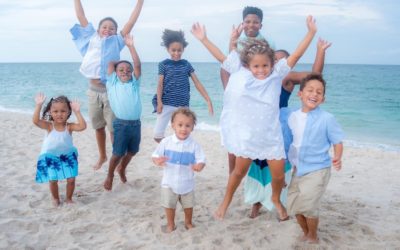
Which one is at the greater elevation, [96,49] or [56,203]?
[96,49]

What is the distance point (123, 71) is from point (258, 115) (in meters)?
2.16

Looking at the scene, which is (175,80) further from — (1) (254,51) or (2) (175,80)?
(1) (254,51)

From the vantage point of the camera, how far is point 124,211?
5168 mm

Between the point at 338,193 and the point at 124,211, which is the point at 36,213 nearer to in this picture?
the point at 124,211

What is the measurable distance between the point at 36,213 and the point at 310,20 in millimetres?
3863

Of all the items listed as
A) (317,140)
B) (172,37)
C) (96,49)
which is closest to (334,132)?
(317,140)

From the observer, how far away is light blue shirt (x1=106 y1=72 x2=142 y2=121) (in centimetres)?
542

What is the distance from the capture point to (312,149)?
393cm

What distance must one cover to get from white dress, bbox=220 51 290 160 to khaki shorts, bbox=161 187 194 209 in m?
0.73

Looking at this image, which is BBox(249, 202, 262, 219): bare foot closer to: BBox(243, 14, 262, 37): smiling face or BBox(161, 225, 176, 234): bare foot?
BBox(161, 225, 176, 234): bare foot

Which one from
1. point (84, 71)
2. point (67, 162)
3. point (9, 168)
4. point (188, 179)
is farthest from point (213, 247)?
point (9, 168)

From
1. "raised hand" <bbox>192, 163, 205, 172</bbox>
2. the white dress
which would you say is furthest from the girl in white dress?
"raised hand" <bbox>192, 163, 205, 172</bbox>

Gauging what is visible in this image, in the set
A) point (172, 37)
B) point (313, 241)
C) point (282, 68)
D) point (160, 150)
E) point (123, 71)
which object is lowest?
point (313, 241)

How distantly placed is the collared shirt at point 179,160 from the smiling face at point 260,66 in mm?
966
